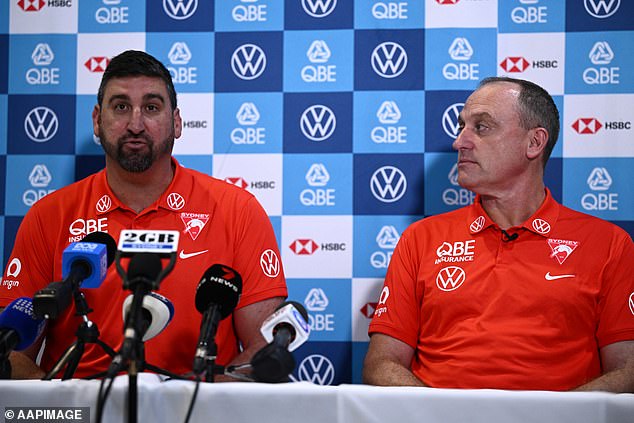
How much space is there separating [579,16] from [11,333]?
2220 millimetres

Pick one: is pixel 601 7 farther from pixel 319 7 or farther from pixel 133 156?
pixel 133 156

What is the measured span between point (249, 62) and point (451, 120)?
2.58 ft

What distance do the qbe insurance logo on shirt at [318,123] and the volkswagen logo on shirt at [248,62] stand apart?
0.50 ft

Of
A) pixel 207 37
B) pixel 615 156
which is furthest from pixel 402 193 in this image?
pixel 207 37

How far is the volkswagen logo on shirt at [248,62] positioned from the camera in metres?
2.68

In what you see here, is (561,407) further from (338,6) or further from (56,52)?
(56,52)

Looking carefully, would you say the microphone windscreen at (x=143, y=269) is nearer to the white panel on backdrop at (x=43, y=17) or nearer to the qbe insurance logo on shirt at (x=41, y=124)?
the qbe insurance logo on shirt at (x=41, y=124)

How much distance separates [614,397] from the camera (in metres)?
1.17

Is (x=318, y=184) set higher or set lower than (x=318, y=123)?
lower

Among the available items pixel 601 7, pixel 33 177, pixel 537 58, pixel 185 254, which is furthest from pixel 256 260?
pixel 601 7

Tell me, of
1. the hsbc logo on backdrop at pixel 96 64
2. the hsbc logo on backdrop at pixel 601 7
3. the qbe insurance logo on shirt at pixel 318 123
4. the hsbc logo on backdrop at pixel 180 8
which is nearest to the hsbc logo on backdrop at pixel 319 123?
the qbe insurance logo on shirt at pixel 318 123

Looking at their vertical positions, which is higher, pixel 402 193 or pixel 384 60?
pixel 384 60

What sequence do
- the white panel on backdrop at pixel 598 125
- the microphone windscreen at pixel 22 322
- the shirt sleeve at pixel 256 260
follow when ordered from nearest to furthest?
the microphone windscreen at pixel 22 322, the shirt sleeve at pixel 256 260, the white panel on backdrop at pixel 598 125

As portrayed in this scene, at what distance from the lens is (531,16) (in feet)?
8.59
